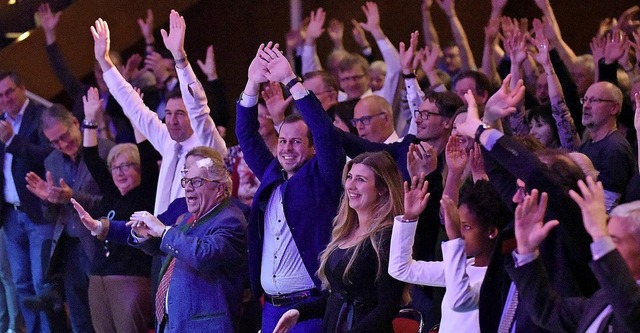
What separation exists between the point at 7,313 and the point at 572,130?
3.44 meters

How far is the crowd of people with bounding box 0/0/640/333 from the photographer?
126 inches

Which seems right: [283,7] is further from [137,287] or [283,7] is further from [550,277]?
[550,277]

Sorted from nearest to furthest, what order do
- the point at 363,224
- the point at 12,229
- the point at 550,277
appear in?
the point at 550,277 → the point at 363,224 → the point at 12,229

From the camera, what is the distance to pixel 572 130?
4906mm

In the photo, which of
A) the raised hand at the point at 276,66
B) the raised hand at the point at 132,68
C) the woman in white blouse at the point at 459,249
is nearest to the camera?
the woman in white blouse at the point at 459,249

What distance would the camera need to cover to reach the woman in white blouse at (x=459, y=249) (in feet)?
10.9

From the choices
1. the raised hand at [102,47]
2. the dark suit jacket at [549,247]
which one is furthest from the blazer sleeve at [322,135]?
the raised hand at [102,47]

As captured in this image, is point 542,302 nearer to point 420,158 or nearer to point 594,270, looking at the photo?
point 594,270

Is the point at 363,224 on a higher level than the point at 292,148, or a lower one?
lower

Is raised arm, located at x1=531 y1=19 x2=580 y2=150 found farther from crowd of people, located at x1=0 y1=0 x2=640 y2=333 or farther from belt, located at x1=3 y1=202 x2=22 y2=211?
belt, located at x1=3 y1=202 x2=22 y2=211

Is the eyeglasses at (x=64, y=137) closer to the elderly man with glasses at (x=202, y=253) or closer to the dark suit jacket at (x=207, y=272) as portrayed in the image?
the elderly man with glasses at (x=202, y=253)

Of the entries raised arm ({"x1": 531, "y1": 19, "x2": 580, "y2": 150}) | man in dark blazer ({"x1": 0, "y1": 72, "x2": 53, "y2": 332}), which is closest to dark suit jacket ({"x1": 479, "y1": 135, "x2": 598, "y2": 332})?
raised arm ({"x1": 531, "y1": 19, "x2": 580, "y2": 150})

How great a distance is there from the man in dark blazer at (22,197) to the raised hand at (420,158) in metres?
2.59

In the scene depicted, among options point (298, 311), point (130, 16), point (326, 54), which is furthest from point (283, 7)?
point (298, 311)
